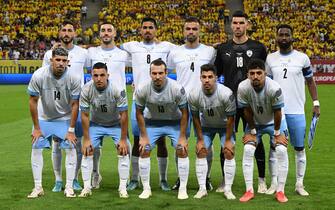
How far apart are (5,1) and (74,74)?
40.3m

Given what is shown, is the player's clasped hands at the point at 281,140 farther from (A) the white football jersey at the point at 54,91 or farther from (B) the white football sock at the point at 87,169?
(A) the white football jersey at the point at 54,91

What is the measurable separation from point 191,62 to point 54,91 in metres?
2.30

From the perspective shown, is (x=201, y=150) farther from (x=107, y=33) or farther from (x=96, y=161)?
(x=107, y=33)

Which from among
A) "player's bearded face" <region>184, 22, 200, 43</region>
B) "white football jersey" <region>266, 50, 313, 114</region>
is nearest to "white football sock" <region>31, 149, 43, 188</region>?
"player's bearded face" <region>184, 22, 200, 43</region>

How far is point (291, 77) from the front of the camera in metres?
10.3

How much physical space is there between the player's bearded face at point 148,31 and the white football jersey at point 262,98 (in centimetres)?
→ 193

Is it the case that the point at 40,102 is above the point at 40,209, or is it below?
above

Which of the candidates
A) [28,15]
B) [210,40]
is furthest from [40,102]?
[28,15]

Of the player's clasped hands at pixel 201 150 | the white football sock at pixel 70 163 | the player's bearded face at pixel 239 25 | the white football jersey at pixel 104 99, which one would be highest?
the player's bearded face at pixel 239 25

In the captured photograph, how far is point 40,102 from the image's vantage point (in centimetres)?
1056

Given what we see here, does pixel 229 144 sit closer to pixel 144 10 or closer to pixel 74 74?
pixel 74 74

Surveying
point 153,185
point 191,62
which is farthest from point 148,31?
point 153,185

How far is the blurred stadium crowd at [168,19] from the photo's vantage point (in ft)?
144

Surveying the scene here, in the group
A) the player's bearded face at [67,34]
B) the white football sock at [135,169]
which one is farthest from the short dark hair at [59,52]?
the white football sock at [135,169]
